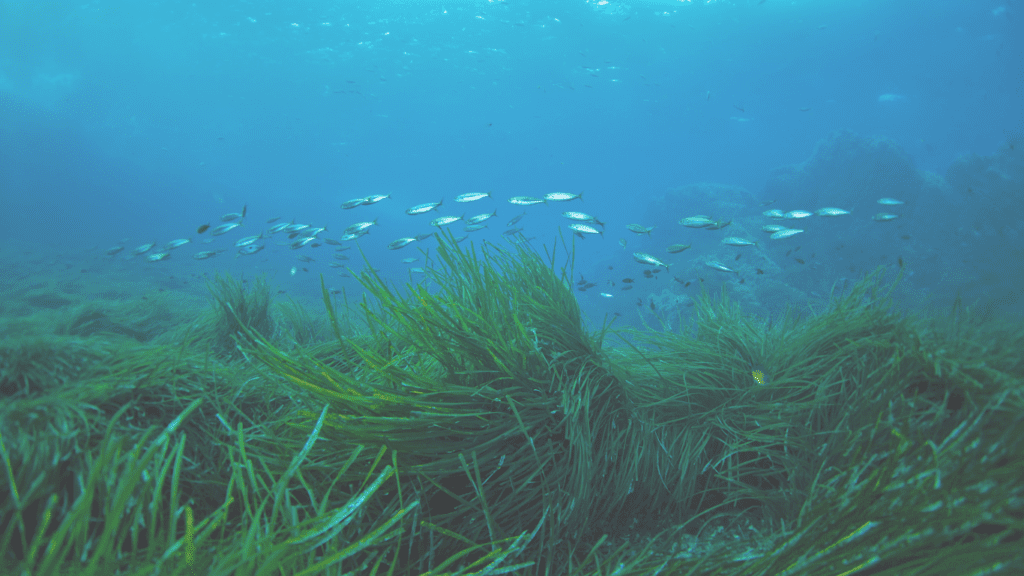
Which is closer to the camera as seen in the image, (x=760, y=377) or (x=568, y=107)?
(x=760, y=377)

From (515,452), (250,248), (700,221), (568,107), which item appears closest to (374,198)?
(250,248)

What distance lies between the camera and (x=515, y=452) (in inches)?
60.4

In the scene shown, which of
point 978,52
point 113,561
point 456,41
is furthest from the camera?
point 978,52

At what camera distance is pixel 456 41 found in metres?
41.2

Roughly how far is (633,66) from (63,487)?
56101 millimetres

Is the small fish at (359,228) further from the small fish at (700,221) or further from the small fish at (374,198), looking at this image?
the small fish at (700,221)

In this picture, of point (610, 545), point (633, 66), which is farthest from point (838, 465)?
point (633, 66)

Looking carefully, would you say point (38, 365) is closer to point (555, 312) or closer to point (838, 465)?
point (555, 312)

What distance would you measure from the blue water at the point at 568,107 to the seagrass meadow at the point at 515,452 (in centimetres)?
1613

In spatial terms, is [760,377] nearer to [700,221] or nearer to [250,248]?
[700,221]

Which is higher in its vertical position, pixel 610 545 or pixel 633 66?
pixel 633 66

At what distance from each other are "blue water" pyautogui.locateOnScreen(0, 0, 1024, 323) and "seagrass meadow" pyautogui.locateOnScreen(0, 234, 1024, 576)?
16132 millimetres

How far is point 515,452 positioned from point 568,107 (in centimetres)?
6635

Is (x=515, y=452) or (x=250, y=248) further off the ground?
(x=515, y=452)
